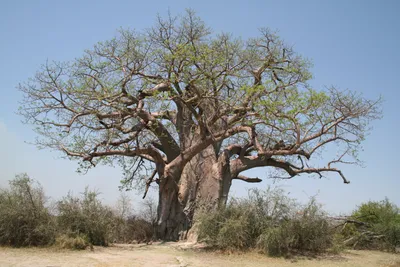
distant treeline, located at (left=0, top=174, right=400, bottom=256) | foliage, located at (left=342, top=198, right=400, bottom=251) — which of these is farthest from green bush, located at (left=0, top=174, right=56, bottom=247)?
foliage, located at (left=342, top=198, right=400, bottom=251)

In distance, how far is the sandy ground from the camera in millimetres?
8352

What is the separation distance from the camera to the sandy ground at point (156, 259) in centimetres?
835

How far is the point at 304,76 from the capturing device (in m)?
14.2

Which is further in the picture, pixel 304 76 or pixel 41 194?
pixel 304 76

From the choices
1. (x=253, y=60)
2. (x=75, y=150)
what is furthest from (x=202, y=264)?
(x=253, y=60)

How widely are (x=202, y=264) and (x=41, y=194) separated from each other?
5.29m

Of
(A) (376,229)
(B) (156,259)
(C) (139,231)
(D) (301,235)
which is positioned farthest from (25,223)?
(A) (376,229)

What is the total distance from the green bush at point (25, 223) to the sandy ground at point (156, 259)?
0.47 metres

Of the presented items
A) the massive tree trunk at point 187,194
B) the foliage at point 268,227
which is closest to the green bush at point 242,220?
the foliage at point 268,227

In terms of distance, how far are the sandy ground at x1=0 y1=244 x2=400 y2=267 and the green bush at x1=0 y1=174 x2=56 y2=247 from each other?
47 centimetres

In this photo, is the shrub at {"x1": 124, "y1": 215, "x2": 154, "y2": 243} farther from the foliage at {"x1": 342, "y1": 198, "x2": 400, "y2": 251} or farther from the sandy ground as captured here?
the foliage at {"x1": 342, "y1": 198, "x2": 400, "y2": 251}

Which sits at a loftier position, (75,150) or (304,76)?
(304,76)

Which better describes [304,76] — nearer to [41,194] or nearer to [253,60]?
[253,60]

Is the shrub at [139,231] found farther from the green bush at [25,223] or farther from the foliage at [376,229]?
the foliage at [376,229]
